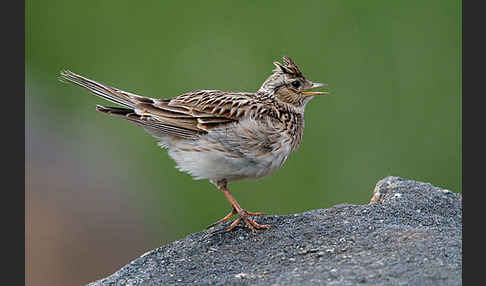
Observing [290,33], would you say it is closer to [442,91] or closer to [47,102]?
[442,91]

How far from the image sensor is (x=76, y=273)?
9.81m

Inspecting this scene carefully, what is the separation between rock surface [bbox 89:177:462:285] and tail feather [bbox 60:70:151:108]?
1449 mm

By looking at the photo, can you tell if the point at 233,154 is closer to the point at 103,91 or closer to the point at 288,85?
the point at 288,85

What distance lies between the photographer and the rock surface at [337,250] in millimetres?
5203

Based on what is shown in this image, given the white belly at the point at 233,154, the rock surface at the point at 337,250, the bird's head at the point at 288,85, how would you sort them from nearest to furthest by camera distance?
the rock surface at the point at 337,250 < the white belly at the point at 233,154 < the bird's head at the point at 288,85

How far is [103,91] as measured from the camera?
22.9 feet

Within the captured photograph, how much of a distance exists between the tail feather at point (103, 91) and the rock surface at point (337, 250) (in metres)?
1.45

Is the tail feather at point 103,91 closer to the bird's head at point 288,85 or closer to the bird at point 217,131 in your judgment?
the bird at point 217,131

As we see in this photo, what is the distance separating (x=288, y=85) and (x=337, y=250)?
2.40m

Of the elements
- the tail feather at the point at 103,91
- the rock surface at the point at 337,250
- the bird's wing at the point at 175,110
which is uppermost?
the tail feather at the point at 103,91

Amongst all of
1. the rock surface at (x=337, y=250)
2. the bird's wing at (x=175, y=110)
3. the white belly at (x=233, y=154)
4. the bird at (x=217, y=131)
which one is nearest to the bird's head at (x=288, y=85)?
the bird at (x=217, y=131)

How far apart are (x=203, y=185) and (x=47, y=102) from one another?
125 inches

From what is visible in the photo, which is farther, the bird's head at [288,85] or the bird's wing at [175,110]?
the bird's head at [288,85]


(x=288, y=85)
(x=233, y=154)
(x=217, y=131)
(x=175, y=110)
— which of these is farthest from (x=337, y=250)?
(x=288, y=85)
